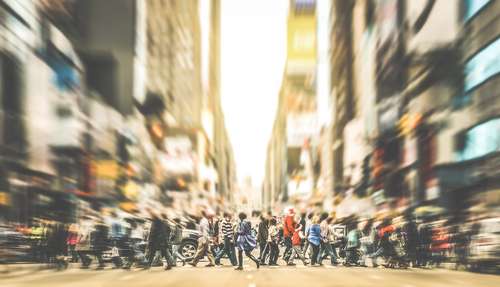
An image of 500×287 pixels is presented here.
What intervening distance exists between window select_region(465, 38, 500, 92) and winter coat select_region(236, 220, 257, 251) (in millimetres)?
15892

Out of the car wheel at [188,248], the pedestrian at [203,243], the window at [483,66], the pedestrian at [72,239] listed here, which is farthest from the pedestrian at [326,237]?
the window at [483,66]

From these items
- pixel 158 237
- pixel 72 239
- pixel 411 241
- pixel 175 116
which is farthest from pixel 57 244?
pixel 175 116

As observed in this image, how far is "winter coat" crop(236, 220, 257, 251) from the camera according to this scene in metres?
22.7

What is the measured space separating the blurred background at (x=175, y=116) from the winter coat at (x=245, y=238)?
4232 mm

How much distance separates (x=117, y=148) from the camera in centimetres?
5891

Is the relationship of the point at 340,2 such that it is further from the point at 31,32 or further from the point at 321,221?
the point at 321,221

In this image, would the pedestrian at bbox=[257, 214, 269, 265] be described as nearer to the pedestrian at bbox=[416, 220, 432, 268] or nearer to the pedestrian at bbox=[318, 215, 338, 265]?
the pedestrian at bbox=[318, 215, 338, 265]

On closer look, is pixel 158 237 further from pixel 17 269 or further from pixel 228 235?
pixel 17 269

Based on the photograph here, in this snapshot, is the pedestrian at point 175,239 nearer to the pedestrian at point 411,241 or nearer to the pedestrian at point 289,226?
the pedestrian at point 289,226

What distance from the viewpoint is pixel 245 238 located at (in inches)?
899

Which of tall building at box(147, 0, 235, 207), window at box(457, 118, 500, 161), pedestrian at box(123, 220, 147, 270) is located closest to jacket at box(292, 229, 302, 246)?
pedestrian at box(123, 220, 147, 270)

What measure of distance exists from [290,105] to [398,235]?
109 meters

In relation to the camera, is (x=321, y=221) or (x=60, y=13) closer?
(x=321, y=221)

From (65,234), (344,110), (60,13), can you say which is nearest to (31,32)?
(60,13)
